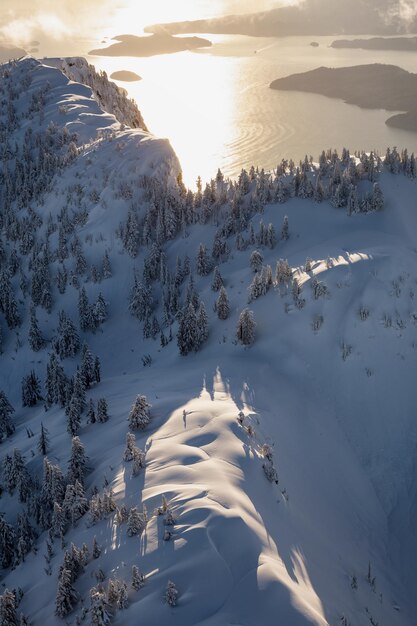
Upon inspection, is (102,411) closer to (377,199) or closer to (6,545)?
(6,545)

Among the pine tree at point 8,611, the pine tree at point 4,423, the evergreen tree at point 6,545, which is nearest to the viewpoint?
the pine tree at point 8,611

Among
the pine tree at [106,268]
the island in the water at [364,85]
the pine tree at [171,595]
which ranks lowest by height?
the pine tree at [106,268]

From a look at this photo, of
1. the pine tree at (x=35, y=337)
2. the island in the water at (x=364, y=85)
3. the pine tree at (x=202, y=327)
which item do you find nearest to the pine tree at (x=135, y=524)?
the pine tree at (x=202, y=327)

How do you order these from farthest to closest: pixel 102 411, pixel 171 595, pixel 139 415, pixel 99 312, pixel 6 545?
pixel 99 312, pixel 102 411, pixel 139 415, pixel 6 545, pixel 171 595

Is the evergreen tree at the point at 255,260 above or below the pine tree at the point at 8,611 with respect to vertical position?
above

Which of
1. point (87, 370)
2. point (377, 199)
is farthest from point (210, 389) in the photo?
point (377, 199)

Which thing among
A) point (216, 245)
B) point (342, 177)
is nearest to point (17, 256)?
point (216, 245)

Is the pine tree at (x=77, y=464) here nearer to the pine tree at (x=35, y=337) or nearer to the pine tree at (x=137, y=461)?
the pine tree at (x=137, y=461)

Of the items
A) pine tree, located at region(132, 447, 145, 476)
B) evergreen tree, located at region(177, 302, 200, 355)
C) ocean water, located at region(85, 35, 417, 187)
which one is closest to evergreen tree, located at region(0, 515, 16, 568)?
pine tree, located at region(132, 447, 145, 476)
